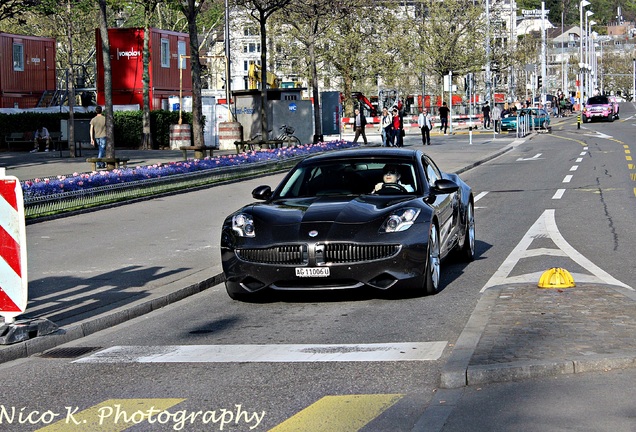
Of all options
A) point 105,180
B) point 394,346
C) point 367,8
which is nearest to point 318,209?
point 394,346

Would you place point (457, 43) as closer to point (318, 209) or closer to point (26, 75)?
point (26, 75)

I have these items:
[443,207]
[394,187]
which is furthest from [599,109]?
[394,187]

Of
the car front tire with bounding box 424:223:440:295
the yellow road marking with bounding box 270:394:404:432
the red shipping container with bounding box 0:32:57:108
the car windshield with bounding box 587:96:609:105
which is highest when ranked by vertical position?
the red shipping container with bounding box 0:32:57:108

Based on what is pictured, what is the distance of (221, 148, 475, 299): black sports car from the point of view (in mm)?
10023

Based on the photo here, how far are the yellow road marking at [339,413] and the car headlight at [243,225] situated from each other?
4.10 m

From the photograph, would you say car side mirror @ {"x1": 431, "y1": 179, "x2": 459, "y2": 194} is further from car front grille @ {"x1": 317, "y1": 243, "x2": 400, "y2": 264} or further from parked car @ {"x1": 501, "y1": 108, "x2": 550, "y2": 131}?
parked car @ {"x1": 501, "y1": 108, "x2": 550, "y2": 131}

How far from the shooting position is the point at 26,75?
54.5m

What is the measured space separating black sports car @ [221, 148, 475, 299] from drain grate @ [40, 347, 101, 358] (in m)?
2.14

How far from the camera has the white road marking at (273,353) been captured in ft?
25.1

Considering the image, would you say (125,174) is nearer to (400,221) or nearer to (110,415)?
(400,221)

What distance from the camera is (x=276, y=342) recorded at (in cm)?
845

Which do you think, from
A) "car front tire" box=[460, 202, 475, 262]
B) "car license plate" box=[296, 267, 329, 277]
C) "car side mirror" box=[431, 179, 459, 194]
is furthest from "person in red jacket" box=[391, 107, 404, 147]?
"car license plate" box=[296, 267, 329, 277]

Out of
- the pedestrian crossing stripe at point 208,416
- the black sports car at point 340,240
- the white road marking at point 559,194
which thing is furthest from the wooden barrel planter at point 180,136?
the pedestrian crossing stripe at point 208,416

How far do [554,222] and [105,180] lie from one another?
29.1 feet
